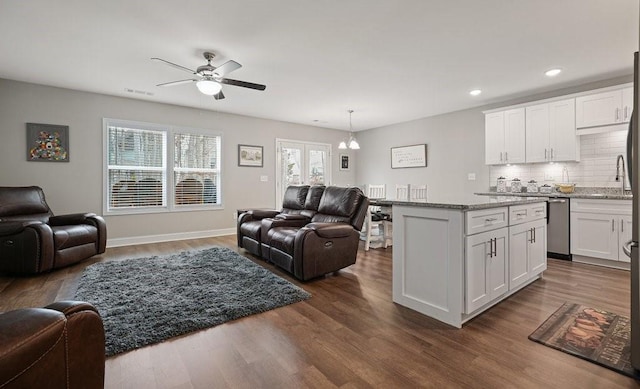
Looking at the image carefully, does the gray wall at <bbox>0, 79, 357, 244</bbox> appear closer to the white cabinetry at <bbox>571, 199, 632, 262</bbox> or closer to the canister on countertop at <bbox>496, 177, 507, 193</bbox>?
the canister on countertop at <bbox>496, 177, 507, 193</bbox>

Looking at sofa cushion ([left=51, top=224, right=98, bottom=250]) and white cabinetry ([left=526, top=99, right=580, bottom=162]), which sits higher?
white cabinetry ([left=526, top=99, right=580, bottom=162])

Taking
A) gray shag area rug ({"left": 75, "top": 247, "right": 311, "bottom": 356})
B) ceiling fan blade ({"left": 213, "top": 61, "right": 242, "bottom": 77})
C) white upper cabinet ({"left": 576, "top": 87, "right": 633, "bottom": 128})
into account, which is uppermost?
ceiling fan blade ({"left": 213, "top": 61, "right": 242, "bottom": 77})

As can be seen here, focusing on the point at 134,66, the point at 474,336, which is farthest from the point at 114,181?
the point at 474,336

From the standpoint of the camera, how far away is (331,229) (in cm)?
334

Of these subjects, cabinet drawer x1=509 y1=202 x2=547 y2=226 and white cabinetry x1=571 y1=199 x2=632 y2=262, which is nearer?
cabinet drawer x1=509 y1=202 x2=547 y2=226

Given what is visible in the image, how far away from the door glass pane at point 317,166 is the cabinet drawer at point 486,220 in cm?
535

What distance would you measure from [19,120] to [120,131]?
4.02 feet

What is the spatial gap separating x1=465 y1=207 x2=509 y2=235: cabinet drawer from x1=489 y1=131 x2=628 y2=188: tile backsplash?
293 centimetres

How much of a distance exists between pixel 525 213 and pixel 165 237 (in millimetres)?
5529

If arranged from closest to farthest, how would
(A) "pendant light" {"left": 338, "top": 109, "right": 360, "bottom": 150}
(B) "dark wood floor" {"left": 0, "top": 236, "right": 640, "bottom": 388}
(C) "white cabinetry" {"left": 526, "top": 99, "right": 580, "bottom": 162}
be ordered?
(B) "dark wood floor" {"left": 0, "top": 236, "right": 640, "bottom": 388} < (C) "white cabinetry" {"left": 526, "top": 99, "right": 580, "bottom": 162} < (A) "pendant light" {"left": 338, "top": 109, "right": 360, "bottom": 150}

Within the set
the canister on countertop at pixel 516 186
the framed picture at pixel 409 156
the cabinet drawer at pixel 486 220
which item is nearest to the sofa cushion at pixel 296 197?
the cabinet drawer at pixel 486 220

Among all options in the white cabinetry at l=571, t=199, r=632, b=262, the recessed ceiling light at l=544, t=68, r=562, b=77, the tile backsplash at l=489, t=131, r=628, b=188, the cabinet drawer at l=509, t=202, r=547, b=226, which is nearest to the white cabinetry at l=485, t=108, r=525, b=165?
the tile backsplash at l=489, t=131, r=628, b=188

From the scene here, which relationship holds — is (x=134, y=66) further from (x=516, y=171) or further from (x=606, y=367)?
(x=516, y=171)

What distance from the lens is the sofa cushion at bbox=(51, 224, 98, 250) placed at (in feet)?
11.6
